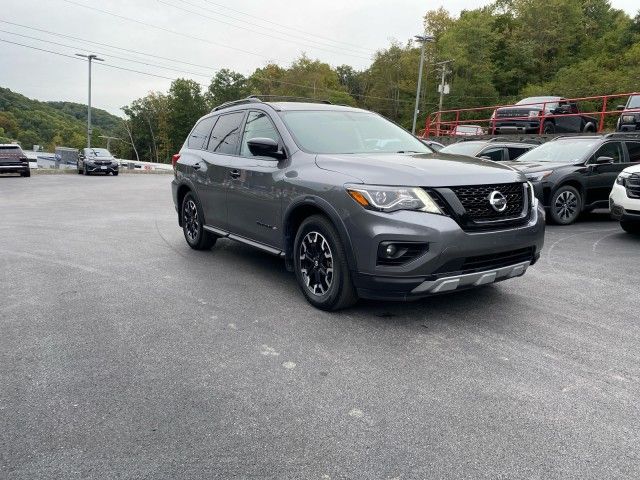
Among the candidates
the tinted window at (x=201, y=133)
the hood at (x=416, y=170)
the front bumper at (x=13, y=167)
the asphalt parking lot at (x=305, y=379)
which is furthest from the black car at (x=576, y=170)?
the front bumper at (x=13, y=167)

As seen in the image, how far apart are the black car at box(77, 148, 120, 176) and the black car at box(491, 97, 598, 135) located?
21.8m

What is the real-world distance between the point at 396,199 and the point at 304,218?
1063mm

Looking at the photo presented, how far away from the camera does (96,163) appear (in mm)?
29312

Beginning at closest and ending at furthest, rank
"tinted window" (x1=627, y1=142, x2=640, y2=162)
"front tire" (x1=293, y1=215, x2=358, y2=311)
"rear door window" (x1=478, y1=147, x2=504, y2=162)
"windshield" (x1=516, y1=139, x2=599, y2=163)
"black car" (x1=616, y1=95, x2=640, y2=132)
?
"front tire" (x1=293, y1=215, x2=358, y2=311) < "windshield" (x1=516, y1=139, x2=599, y2=163) < "tinted window" (x1=627, y1=142, x2=640, y2=162) < "rear door window" (x1=478, y1=147, x2=504, y2=162) < "black car" (x1=616, y1=95, x2=640, y2=132)

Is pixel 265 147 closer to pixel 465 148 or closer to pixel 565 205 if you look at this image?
pixel 565 205

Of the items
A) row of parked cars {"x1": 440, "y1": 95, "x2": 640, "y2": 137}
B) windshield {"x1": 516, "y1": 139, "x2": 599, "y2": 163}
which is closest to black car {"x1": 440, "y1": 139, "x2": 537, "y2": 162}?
windshield {"x1": 516, "y1": 139, "x2": 599, "y2": 163}

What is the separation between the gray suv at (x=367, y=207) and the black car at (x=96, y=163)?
26.6 meters

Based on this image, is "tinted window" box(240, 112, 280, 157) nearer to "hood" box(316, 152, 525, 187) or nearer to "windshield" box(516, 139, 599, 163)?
"hood" box(316, 152, 525, 187)

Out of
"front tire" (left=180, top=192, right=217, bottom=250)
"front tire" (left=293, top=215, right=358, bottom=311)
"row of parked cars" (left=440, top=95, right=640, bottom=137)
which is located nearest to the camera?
"front tire" (left=293, top=215, right=358, bottom=311)

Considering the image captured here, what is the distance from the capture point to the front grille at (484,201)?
3.80 meters

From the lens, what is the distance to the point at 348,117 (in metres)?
5.34

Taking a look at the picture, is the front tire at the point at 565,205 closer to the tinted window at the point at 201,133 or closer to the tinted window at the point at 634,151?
the tinted window at the point at 634,151

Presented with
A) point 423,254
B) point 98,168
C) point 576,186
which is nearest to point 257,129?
point 423,254

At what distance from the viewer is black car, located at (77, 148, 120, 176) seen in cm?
2923
